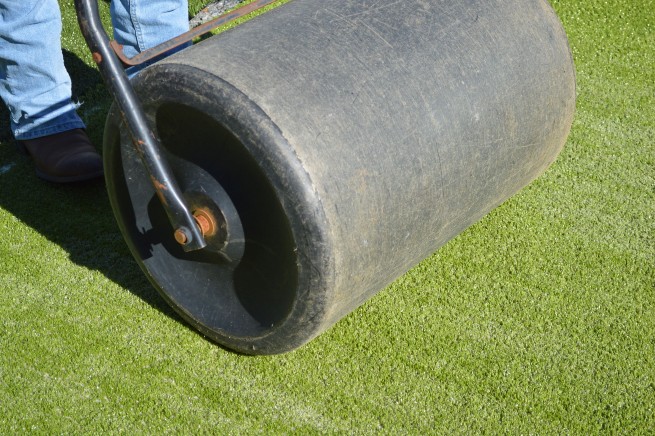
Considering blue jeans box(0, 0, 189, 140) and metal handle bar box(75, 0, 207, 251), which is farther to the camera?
blue jeans box(0, 0, 189, 140)

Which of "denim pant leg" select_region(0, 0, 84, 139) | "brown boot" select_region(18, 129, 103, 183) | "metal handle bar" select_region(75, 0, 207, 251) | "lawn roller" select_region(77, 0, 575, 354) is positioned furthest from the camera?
"brown boot" select_region(18, 129, 103, 183)

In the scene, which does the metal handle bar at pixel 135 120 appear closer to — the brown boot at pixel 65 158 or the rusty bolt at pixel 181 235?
the rusty bolt at pixel 181 235

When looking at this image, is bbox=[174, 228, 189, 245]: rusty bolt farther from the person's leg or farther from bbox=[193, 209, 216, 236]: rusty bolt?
the person's leg

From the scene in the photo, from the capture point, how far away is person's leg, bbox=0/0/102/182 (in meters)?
2.81

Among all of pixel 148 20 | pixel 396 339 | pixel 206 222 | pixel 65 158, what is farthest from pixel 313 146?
pixel 65 158

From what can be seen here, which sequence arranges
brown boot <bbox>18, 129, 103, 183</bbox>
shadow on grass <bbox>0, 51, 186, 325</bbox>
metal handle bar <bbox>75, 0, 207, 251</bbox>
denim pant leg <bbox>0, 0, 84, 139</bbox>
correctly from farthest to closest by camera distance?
1. brown boot <bbox>18, 129, 103, 183</bbox>
2. denim pant leg <bbox>0, 0, 84, 139</bbox>
3. shadow on grass <bbox>0, 51, 186, 325</bbox>
4. metal handle bar <bbox>75, 0, 207, 251</bbox>

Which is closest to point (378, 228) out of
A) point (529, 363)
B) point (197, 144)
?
point (197, 144)

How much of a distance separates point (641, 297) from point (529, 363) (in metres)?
0.48

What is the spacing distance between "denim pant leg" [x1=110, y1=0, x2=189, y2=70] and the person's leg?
233 millimetres

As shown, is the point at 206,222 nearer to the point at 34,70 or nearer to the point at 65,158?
the point at 65,158

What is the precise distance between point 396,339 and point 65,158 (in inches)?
55.1

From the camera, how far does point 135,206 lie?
226 centimetres

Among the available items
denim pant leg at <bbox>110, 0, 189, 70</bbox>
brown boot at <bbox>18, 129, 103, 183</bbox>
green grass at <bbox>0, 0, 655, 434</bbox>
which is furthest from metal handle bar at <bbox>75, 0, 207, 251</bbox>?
brown boot at <bbox>18, 129, 103, 183</bbox>

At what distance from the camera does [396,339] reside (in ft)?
7.55
